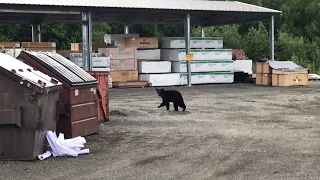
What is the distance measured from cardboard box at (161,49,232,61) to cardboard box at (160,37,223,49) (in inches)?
13.7

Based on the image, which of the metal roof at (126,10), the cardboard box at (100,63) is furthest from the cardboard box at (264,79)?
the cardboard box at (100,63)

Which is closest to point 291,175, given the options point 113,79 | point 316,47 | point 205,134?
point 205,134

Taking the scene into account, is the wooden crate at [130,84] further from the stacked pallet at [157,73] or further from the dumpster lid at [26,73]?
the dumpster lid at [26,73]

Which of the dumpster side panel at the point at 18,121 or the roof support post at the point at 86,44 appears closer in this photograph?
the dumpster side panel at the point at 18,121

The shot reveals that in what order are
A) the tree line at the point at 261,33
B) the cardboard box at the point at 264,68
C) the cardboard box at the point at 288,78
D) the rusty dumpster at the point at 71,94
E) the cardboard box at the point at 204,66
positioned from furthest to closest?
the tree line at the point at 261,33 < the cardboard box at the point at 204,66 < the cardboard box at the point at 264,68 < the cardboard box at the point at 288,78 < the rusty dumpster at the point at 71,94

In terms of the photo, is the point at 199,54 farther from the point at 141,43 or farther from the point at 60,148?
the point at 60,148

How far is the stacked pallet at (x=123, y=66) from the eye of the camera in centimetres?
2455

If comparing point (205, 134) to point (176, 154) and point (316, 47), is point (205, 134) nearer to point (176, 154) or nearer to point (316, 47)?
point (176, 154)

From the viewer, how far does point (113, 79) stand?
964 inches

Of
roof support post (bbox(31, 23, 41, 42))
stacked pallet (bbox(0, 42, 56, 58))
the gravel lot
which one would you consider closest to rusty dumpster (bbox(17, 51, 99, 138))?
the gravel lot

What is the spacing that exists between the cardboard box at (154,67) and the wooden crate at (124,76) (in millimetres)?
475

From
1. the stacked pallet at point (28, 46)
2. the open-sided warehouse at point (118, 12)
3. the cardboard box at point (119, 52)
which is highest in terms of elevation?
the open-sided warehouse at point (118, 12)

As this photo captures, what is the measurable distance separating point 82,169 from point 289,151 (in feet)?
10.9

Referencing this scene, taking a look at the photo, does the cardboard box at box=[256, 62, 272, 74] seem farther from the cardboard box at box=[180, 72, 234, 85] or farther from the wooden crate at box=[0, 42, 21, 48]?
the wooden crate at box=[0, 42, 21, 48]
